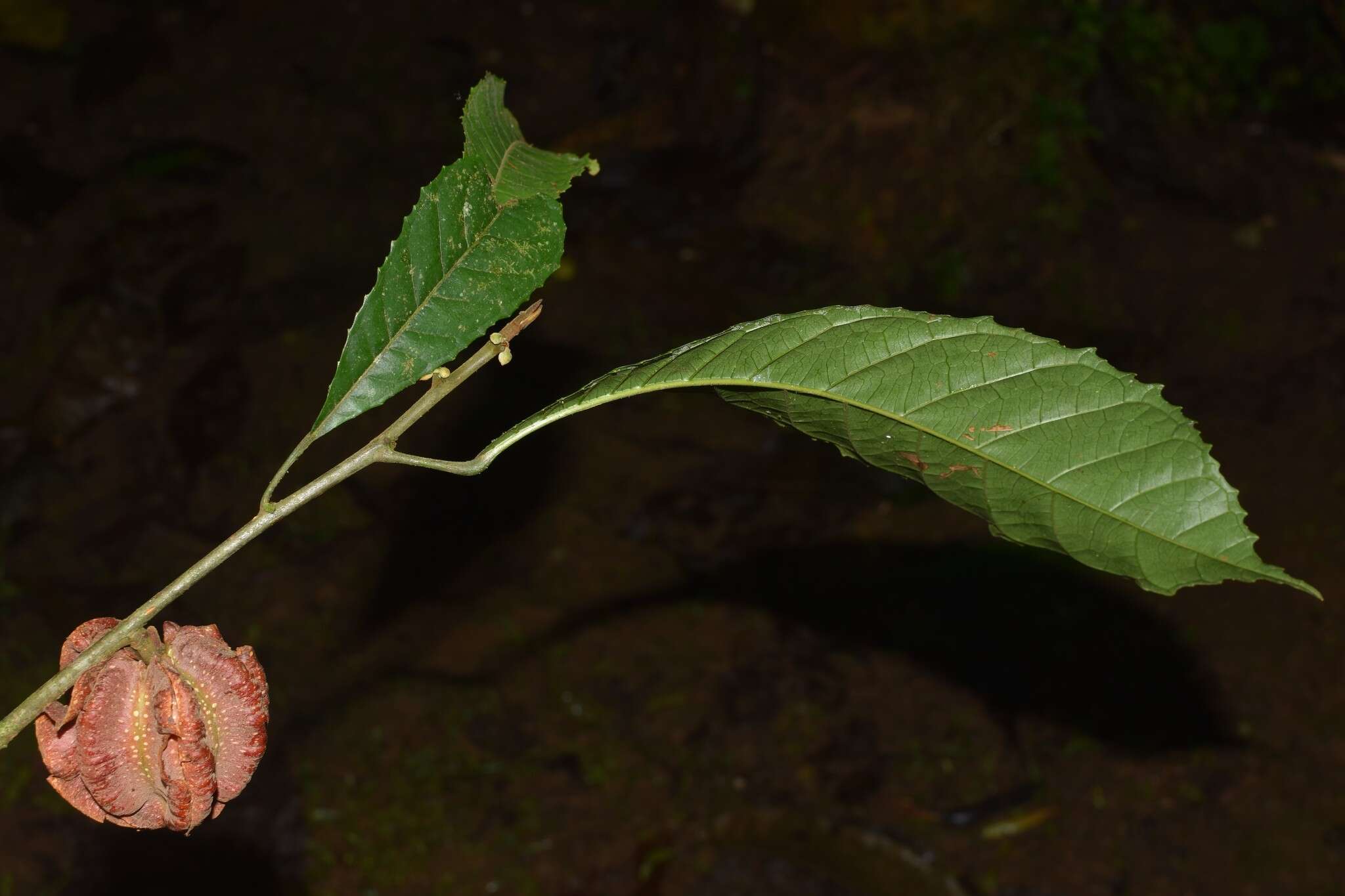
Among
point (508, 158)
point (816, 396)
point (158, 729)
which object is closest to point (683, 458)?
point (508, 158)

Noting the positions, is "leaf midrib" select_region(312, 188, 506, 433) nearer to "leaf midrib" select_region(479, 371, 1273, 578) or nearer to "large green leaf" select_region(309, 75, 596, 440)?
"large green leaf" select_region(309, 75, 596, 440)

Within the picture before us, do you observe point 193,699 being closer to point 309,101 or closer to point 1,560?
point 1,560

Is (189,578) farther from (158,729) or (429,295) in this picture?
(429,295)

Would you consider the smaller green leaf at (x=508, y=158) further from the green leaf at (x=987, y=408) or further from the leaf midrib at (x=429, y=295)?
the green leaf at (x=987, y=408)

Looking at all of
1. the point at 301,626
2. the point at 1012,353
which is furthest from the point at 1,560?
the point at 1012,353

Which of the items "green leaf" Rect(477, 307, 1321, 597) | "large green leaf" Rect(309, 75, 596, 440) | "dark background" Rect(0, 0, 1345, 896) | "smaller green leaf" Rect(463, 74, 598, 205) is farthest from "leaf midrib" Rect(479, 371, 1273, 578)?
"dark background" Rect(0, 0, 1345, 896)

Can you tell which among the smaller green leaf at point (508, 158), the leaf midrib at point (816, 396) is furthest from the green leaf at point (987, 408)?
the smaller green leaf at point (508, 158)

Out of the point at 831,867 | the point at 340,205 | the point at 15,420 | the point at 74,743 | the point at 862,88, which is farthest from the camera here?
the point at 862,88
